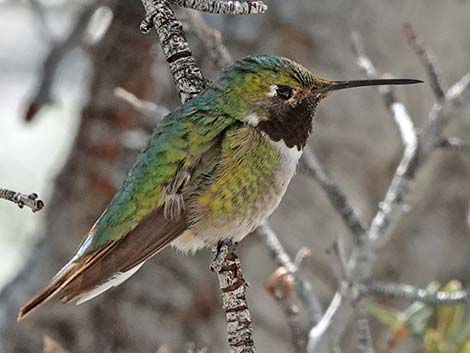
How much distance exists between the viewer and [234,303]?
204cm

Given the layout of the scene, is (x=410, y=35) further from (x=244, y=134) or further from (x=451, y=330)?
(x=451, y=330)

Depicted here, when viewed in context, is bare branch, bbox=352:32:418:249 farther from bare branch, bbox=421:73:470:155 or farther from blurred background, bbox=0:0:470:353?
blurred background, bbox=0:0:470:353

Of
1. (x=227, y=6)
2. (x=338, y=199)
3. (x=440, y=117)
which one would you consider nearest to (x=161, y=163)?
(x=227, y=6)

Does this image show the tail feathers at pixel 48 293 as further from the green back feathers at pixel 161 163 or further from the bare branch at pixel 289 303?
the bare branch at pixel 289 303

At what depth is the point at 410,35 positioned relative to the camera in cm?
249

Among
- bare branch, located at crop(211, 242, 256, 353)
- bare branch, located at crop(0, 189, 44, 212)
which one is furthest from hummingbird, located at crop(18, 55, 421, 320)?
bare branch, located at crop(0, 189, 44, 212)

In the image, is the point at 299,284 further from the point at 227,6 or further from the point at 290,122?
the point at 227,6

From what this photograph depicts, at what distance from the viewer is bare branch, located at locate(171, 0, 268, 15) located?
2.14 metres

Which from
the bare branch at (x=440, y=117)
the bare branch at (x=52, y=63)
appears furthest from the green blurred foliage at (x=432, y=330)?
the bare branch at (x=52, y=63)

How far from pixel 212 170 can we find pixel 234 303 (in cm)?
32

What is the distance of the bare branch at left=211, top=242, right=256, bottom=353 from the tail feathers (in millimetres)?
295

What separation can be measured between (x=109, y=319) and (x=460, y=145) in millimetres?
1309

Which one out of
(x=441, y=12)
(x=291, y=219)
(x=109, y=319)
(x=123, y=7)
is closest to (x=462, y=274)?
(x=291, y=219)

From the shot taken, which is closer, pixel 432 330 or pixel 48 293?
pixel 48 293
